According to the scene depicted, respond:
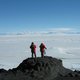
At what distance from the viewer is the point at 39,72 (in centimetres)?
2383

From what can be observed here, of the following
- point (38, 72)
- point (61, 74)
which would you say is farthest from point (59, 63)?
point (38, 72)

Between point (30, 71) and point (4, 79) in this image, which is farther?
point (30, 71)

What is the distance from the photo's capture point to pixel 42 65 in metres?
24.3

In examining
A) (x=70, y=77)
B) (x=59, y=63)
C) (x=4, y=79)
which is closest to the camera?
(x=4, y=79)

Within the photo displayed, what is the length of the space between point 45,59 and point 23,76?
3.32 m

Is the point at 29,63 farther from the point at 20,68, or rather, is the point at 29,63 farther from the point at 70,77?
the point at 70,77

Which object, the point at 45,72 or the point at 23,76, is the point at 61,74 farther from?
the point at 23,76

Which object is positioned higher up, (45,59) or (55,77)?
(45,59)

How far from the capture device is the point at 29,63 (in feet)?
80.9

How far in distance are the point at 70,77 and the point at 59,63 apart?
245 cm

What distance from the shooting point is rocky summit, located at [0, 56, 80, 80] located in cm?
2317

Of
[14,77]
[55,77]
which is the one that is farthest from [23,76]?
[55,77]

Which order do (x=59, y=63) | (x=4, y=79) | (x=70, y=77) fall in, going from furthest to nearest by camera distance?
1. (x=59, y=63)
2. (x=70, y=77)
3. (x=4, y=79)

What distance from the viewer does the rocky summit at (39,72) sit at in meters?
23.2
